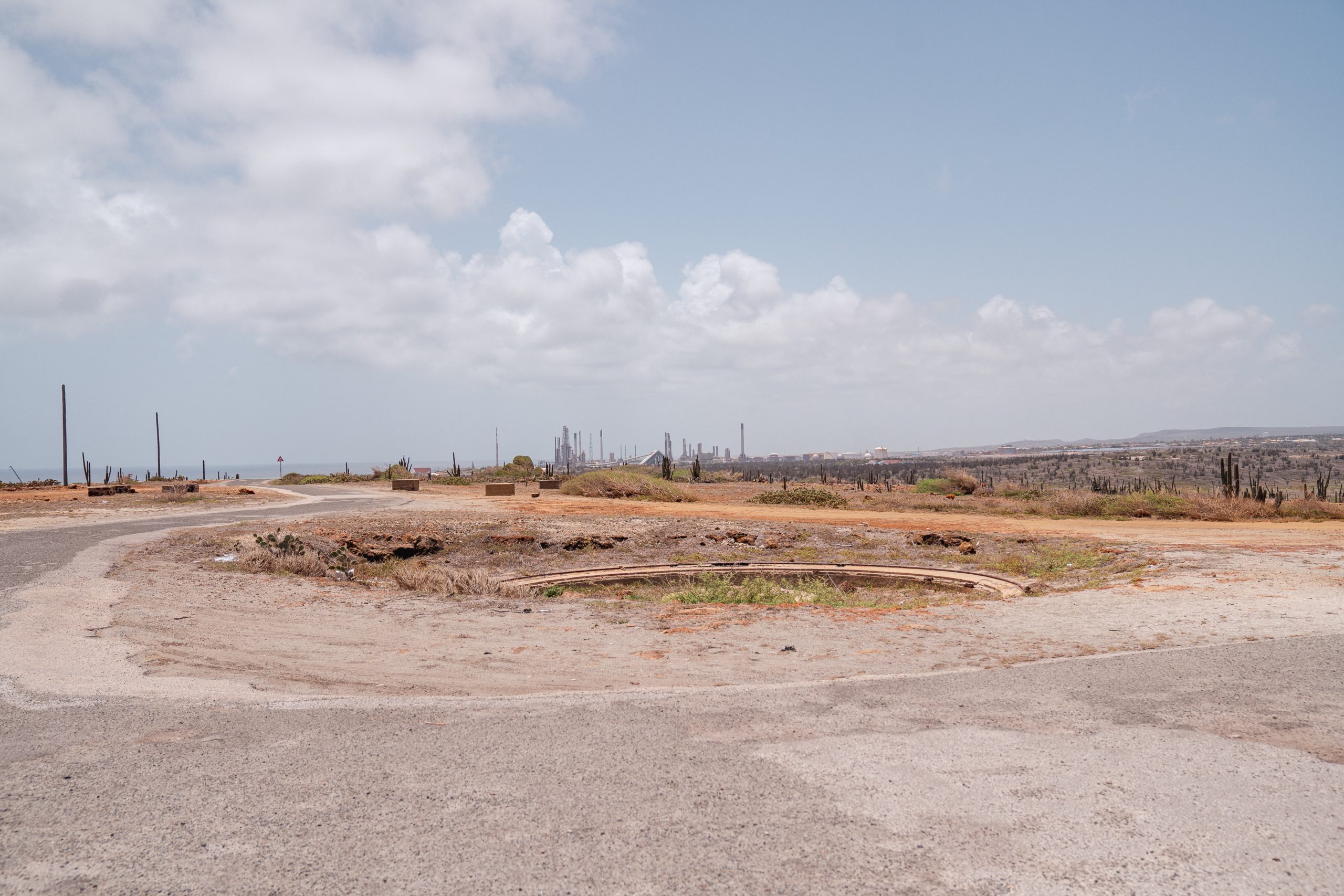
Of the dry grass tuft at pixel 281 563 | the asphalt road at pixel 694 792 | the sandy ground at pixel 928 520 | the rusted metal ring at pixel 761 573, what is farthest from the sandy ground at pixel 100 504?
the asphalt road at pixel 694 792

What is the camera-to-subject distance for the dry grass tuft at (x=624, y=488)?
32.5 metres

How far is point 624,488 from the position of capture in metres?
33.0

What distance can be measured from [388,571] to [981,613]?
11.1m

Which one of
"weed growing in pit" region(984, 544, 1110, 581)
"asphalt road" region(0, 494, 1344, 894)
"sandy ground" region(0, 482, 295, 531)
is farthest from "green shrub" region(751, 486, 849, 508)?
"asphalt road" region(0, 494, 1344, 894)

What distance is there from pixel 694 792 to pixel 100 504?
31.9 m

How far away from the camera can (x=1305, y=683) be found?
5.28 meters

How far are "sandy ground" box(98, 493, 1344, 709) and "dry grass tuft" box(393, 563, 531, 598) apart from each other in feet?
1.30

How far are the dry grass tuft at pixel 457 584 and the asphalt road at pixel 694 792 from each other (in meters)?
6.66

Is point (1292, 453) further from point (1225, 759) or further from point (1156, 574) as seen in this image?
point (1225, 759)

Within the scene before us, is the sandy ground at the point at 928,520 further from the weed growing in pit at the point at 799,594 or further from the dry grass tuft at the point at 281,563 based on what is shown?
the dry grass tuft at the point at 281,563

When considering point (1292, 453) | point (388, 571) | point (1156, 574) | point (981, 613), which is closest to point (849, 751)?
point (981, 613)

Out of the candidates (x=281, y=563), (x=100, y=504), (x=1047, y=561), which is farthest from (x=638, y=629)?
(x=100, y=504)

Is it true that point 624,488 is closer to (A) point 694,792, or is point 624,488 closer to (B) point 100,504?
(B) point 100,504

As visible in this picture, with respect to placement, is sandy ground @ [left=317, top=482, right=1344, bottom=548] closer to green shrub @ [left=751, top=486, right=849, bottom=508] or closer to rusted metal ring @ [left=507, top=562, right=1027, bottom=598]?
green shrub @ [left=751, top=486, right=849, bottom=508]
